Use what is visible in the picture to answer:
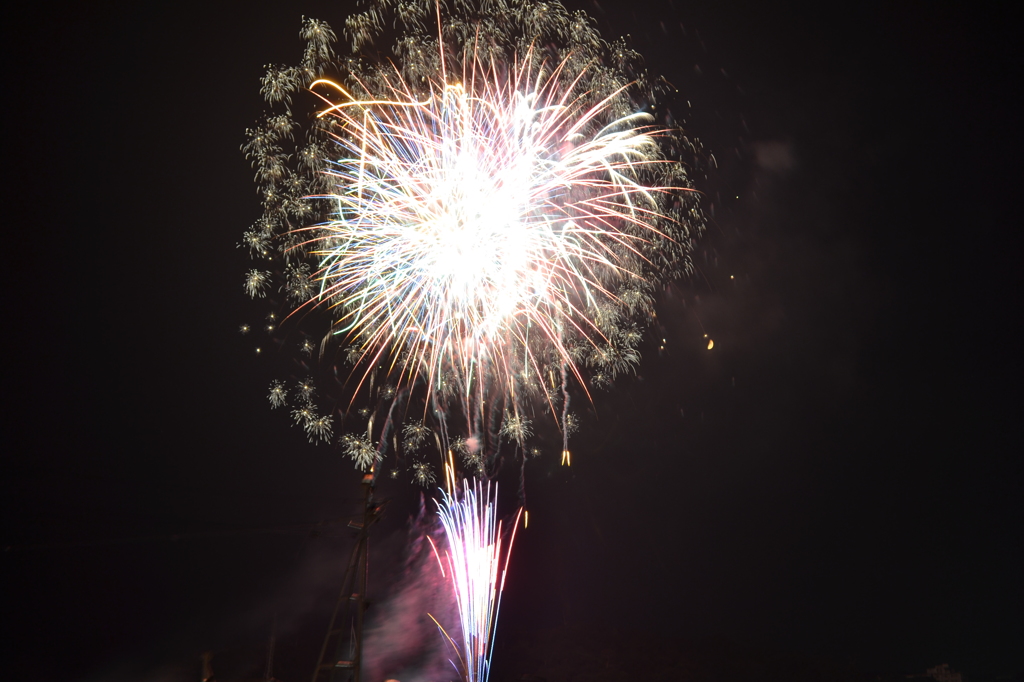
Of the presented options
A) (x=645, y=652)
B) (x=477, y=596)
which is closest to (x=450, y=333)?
(x=477, y=596)

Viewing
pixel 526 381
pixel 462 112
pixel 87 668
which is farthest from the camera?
pixel 87 668

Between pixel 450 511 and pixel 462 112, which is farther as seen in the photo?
pixel 450 511

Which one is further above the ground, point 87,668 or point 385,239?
point 385,239

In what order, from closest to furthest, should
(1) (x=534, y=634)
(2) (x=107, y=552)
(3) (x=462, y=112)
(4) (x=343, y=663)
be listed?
1. (4) (x=343, y=663)
2. (3) (x=462, y=112)
3. (2) (x=107, y=552)
4. (1) (x=534, y=634)

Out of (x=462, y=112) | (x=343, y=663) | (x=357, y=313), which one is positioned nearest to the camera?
(x=343, y=663)

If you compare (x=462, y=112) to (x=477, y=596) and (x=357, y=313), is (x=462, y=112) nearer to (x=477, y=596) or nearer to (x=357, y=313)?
(x=357, y=313)

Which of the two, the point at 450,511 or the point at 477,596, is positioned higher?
the point at 450,511

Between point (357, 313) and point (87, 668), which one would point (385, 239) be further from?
point (87, 668)

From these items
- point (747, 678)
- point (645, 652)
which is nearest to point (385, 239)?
point (645, 652)

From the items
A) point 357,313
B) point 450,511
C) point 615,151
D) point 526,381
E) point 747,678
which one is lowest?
point 747,678
